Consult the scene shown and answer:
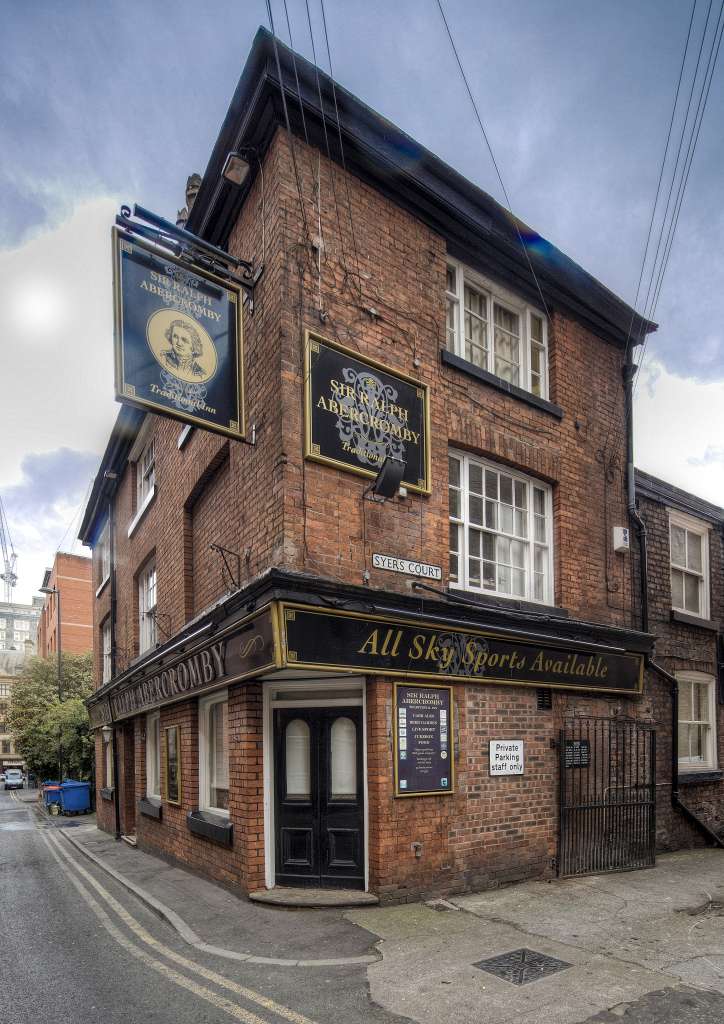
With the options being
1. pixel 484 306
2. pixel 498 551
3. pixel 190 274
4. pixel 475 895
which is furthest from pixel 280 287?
pixel 475 895

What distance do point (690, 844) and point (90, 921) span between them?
929cm

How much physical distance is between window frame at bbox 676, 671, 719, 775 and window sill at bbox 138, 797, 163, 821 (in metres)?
8.88

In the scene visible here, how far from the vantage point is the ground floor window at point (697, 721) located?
504 inches

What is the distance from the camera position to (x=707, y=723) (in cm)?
1327

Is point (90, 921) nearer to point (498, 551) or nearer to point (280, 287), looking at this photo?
point (498, 551)

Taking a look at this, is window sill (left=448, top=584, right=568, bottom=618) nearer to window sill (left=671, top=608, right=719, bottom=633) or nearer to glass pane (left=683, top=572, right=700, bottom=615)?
window sill (left=671, top=608, right=719, bottom=633)

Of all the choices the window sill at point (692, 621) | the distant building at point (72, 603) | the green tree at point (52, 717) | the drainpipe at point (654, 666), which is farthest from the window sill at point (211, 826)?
the distant building at point (72, 603)

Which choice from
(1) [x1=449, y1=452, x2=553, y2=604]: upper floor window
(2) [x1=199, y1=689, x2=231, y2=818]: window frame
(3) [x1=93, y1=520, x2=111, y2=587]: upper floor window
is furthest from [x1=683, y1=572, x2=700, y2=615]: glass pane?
(3) [x1=93, y1=520, x2=111, y2=587]: upper floor window

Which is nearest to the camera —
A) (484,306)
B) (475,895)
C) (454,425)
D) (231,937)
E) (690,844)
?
(231,937)

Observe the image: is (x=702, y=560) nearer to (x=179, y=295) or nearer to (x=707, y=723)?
(x=707, y=723)

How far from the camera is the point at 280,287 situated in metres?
8.21

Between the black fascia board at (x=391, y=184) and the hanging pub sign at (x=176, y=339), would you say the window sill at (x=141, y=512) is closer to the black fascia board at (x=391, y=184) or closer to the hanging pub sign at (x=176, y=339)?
the black fascia board at (x=391, y=184)

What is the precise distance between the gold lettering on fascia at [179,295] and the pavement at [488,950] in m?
6.32

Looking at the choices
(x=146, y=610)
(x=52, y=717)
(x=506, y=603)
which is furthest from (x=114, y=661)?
(x=52, y=717)
